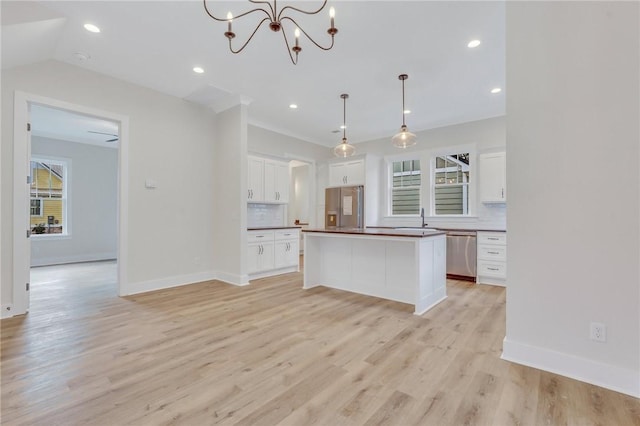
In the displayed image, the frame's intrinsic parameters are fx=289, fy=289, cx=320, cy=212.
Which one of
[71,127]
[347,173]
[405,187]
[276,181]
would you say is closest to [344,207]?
[347,173]

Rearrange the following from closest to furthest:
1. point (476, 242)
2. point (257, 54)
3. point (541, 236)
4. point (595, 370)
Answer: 1. point (595, 370)
2. point (541, 236)
3. point (257, 54)
4. point (476, 242)

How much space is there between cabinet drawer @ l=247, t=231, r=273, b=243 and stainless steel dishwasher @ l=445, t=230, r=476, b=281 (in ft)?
10.5

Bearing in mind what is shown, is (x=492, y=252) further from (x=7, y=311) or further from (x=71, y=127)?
(x=71, y=127)

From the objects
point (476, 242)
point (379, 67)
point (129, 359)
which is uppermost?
point (379, 67)

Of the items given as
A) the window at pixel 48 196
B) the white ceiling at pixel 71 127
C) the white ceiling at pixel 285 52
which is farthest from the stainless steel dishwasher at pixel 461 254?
the window at pixel 48 196

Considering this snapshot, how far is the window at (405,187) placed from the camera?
6.28 m

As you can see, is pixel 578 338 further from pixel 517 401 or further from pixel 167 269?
pixel 167 269

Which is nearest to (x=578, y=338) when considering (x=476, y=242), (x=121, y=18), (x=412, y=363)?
(x=412, y=363)

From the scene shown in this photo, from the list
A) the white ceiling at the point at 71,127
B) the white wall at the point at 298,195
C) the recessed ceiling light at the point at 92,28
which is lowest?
the white wall at the point at 298,195

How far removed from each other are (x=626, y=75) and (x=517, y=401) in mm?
2124

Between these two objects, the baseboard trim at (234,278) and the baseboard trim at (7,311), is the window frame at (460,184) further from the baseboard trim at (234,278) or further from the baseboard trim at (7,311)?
the baseboard trim at (7,311)

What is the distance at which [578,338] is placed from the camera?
6.43 feet

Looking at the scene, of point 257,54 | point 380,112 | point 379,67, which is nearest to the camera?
point 257,54

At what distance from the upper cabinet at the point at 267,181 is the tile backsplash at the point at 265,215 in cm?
34
